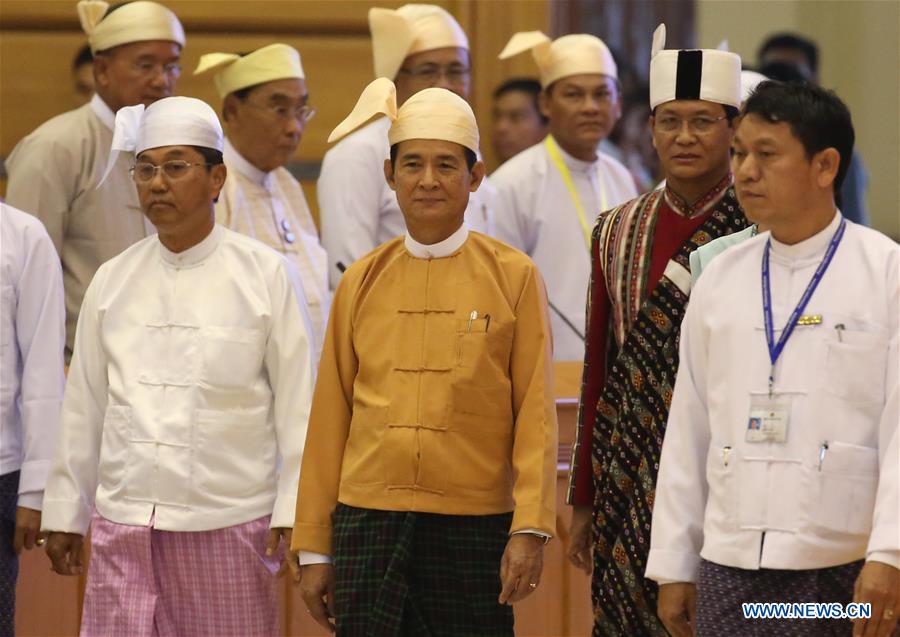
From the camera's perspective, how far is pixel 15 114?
6.81m

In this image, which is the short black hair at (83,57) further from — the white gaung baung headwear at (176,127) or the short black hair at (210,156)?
the short black hair at (210,156)

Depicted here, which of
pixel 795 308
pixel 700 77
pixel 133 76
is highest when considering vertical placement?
pixel 133 76

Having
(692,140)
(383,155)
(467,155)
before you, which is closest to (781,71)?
(383,155)

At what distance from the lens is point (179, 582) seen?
3703mm

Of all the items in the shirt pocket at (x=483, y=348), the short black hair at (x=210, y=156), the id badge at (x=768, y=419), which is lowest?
the id badge at (x=768, y=419)

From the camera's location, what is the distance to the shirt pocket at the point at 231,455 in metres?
3.66

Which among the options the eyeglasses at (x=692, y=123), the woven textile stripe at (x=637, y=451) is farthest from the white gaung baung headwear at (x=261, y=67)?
the woven textile stripe at (x=637, y=451)

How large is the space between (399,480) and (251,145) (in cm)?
195

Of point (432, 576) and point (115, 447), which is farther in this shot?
point (115, 447)

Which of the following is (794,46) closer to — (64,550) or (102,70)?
(102,70)

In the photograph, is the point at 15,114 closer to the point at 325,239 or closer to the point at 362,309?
the point at 325,239

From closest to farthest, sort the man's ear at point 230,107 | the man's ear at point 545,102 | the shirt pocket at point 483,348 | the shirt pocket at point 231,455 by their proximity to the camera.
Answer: the shirt pocket at point 483,348 → the shirt pocket at point 231,455 → the man's ear at point 230,107 → the man's ear at point 545,102

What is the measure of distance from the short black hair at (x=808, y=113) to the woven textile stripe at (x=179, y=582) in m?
1.52

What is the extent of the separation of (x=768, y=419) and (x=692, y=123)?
34.4 inches
